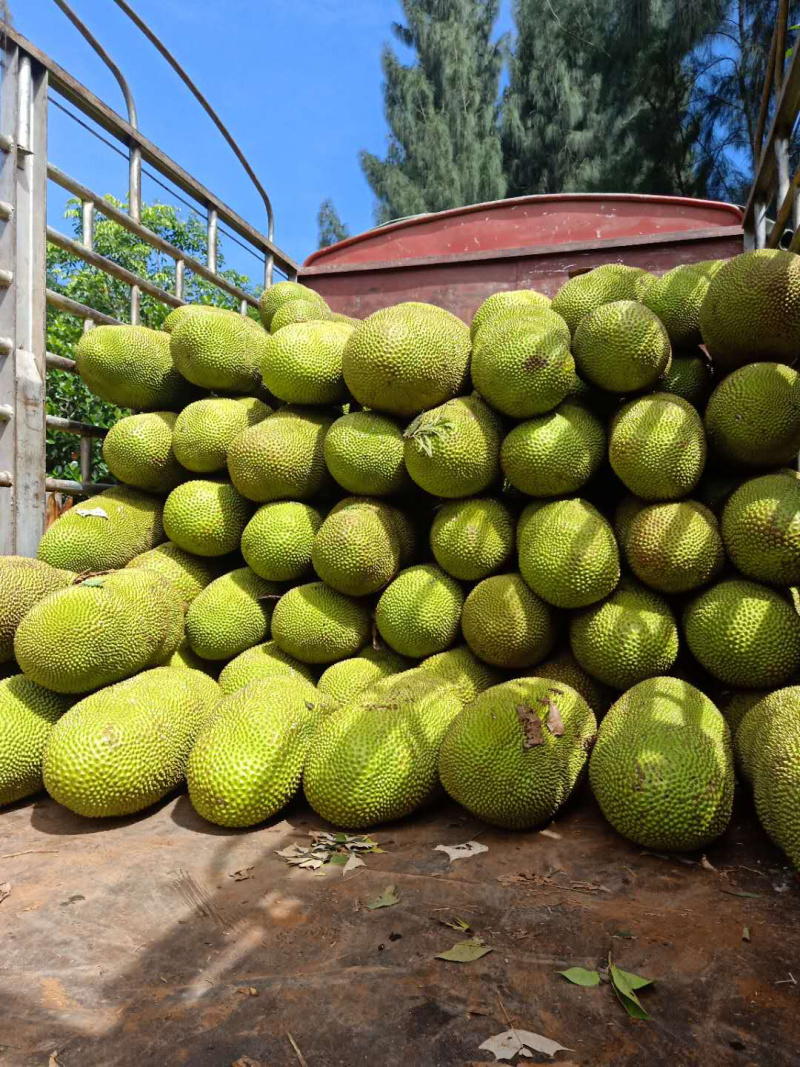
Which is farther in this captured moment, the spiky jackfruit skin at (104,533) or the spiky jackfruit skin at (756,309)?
the spiky jackfruit skin at (104,533)

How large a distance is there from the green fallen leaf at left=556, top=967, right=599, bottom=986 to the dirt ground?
19mm

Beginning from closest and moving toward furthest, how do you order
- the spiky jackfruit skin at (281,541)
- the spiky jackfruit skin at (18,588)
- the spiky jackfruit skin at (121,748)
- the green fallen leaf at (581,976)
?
the green fallen leaf at (581,976), the spiky jackfruit skin at (121,748), the spiky jackfruit skin at (18,588), the spiky jackfruit skin at (281,541)

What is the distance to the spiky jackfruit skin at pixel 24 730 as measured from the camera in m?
2.15

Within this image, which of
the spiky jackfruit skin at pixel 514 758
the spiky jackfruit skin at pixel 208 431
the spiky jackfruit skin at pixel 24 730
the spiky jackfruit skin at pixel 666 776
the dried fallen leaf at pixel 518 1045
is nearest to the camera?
the dried fallen leaf at pixel 518 1045

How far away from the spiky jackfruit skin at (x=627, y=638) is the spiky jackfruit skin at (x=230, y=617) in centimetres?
117

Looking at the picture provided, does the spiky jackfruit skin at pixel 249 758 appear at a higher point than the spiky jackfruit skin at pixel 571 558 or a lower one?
lower

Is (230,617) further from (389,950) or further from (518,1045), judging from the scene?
(518,1045)

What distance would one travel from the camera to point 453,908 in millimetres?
1531

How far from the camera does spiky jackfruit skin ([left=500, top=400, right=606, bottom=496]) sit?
2338 mm

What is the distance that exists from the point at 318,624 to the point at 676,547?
120 cm

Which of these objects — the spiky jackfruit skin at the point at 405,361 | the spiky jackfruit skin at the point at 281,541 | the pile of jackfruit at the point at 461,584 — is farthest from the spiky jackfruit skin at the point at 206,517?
the spiky jackfruit skin at the point at 405,361

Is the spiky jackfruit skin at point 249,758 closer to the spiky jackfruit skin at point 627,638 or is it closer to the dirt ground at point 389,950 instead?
the dirt ground at point 389,950

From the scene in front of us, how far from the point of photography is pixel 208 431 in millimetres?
2928

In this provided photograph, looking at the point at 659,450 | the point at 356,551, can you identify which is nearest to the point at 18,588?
the point at 356,551
